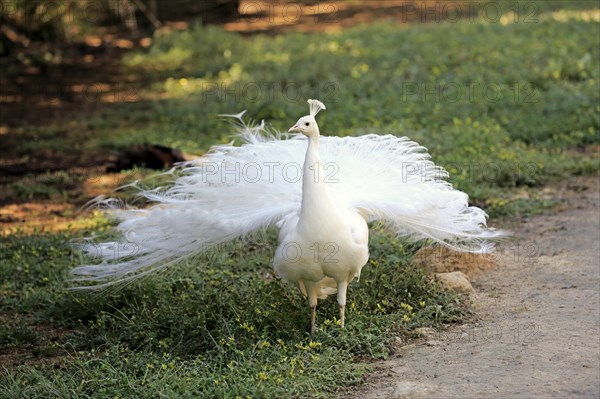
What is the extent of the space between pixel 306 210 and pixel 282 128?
5175 millimetres

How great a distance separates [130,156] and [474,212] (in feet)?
15.3

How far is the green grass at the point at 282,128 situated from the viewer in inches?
201

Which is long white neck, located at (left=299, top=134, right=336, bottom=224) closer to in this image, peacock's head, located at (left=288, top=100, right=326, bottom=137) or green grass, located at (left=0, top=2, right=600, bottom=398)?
peacock's head, located at (left=288, top=100, right=326, bottom=137)

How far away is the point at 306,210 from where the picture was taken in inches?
199

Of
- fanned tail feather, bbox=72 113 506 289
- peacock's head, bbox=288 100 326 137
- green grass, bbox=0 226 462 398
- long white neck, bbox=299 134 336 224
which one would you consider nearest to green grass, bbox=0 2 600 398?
green grass, bbox=0 226 462 398

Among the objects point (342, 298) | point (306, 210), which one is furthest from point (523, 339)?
point (306, 210)

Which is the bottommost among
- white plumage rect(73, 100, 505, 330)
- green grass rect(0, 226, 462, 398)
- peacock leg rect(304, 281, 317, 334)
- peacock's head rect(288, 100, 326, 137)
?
green grass rect(0, 226, 462, 398)

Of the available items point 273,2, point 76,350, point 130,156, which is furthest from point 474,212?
point 273,2

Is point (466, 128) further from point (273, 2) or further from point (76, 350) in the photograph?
point (273, 2)

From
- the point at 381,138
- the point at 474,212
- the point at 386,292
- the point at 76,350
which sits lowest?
the point at 76,350

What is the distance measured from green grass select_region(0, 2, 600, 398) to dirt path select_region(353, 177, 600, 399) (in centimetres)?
25

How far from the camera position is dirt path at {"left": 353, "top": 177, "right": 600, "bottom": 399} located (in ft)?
15.0

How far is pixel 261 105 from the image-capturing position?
36.1 ft

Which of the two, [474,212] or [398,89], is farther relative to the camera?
[398,89]
